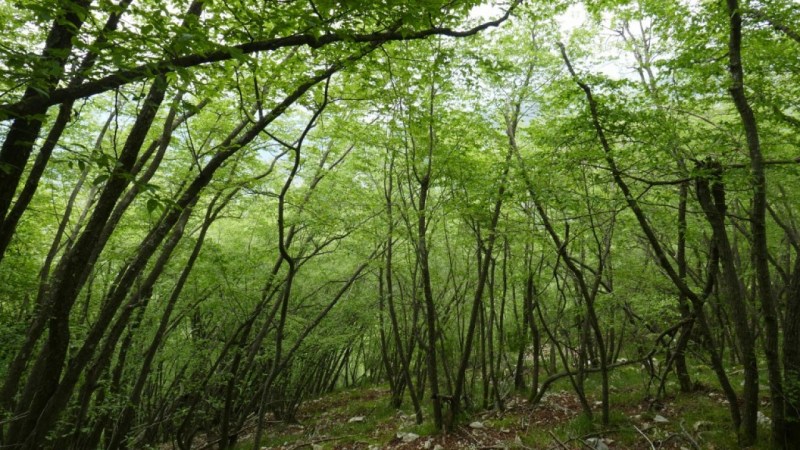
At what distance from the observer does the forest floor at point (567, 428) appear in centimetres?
675

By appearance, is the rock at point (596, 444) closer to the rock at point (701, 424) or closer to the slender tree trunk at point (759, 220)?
the rock at point (701, 424)

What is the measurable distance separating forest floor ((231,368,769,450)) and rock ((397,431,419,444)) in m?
0.02

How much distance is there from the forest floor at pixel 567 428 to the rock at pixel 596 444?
Result: 19 millimetres

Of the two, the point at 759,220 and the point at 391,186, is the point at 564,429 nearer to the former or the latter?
the point at 759,220

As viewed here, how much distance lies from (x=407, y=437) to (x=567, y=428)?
334 cm

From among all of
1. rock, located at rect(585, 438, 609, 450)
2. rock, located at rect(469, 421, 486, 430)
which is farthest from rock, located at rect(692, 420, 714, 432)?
rock, located at rect(469, 421, 486, 430)

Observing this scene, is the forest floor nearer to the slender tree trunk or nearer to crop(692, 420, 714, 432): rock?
crop(692, 420, 714, 432): rock

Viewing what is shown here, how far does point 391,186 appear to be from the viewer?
9438mm

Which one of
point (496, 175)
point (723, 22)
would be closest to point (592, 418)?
point (496, 175)

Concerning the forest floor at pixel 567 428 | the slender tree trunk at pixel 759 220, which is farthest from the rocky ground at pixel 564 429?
the slender tree trunk at pixel 759 220

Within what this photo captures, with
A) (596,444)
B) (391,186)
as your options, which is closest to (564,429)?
(596,444)

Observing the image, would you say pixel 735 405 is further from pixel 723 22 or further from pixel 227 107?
pixel 227 107

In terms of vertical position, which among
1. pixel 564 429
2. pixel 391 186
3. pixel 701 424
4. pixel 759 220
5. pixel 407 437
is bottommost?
pixel 407 437

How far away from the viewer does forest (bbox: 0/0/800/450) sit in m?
3.80
